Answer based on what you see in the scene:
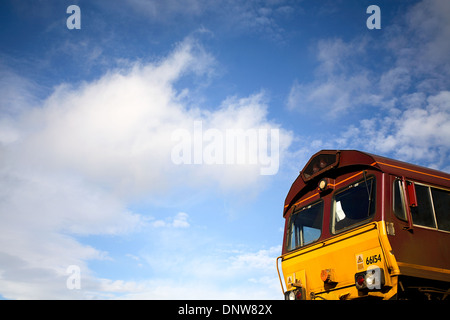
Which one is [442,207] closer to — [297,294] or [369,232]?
[369,232]

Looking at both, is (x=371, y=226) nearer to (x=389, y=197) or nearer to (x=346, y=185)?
(x=389, y=197)

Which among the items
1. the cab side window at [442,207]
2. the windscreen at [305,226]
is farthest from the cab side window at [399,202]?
the windscreen at [305,226]

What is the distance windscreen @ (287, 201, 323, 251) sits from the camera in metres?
7.92

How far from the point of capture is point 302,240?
8281 millimetres

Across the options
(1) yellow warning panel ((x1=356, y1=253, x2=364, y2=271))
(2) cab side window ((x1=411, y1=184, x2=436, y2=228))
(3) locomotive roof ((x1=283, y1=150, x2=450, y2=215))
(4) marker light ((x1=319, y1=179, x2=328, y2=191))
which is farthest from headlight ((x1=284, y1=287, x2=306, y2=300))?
(2) cab side window ((x1=411, y1=184, x2=436, y2=228))

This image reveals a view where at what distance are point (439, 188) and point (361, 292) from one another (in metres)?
2.85

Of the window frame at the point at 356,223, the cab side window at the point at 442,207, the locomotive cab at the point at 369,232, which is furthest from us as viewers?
the cab side window at the point at 442,207

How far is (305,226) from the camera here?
8383 millimetres

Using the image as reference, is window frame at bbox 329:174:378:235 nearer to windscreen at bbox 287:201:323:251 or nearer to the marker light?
the marker light

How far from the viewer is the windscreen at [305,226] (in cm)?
792

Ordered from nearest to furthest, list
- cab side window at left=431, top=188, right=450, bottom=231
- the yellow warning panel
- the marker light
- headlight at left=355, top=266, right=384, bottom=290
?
headlight at left=355, top=266, right=384, bottom=290 < the yellow warning panel < cab side window at left=431, top=188, right=450, bottom=231 < the marker light

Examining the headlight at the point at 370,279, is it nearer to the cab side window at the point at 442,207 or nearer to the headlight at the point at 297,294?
the headlight at the point at 297,294

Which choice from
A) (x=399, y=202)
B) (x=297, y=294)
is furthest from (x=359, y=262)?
(x=297, y=294)
